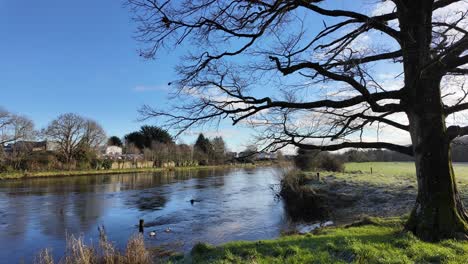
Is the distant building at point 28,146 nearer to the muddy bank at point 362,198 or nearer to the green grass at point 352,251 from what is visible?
the muddy bank at point 362,198

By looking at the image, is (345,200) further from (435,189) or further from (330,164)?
(330,164)

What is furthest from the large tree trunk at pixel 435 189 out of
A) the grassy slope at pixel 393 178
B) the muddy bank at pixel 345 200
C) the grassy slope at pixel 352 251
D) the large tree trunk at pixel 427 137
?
the grassy slope at pixel 393 178

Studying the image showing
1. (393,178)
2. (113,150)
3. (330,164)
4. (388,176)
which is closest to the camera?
(393,178)

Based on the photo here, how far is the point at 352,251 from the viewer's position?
730cm

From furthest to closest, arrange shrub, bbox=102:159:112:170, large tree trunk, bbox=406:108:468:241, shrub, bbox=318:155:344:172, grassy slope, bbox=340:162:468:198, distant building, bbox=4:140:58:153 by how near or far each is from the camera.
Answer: shrub, bbox=102:159:112:170 → distant building, bbox=4:140:58:153 → shrub, bbox=318:155:344:172 → grassy slope, bbox=340:162:468:198 → large tree trunk, bbox=406:108:468:241

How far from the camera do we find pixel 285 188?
93.1 ft

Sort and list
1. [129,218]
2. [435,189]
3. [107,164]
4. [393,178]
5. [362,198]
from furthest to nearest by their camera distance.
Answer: [107,164] → [393,178] → [362,198] → [129,218] → [435,189]

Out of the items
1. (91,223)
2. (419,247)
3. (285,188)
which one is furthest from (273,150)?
(285,188)

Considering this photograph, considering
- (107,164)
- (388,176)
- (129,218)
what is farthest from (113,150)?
(129,218)

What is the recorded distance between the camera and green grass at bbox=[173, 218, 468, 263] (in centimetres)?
676

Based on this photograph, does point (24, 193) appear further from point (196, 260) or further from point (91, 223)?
point (196, 260)

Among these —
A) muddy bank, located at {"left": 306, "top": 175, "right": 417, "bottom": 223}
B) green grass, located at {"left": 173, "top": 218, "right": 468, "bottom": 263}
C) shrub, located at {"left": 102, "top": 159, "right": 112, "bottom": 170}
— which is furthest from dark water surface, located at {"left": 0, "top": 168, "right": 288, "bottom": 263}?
shrub, located at {"left": 102, "top": 159, "right": 112, "bottom": 170}

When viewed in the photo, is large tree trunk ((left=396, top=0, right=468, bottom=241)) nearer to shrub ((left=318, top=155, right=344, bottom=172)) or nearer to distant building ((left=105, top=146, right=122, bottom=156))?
shrub ((left=318, top=155, right=344, bottom=172))

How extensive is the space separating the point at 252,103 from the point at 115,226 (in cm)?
1243
